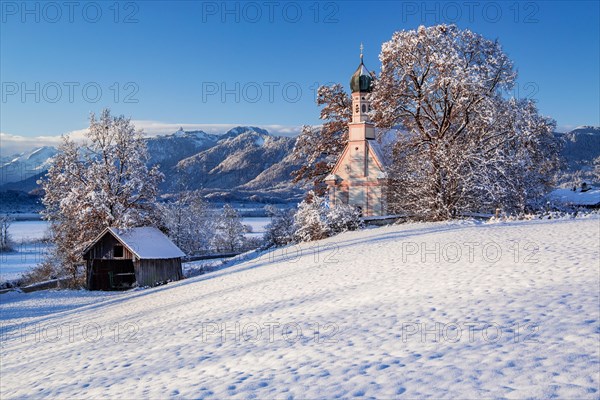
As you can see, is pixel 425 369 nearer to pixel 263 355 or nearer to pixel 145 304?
pixel 263 355

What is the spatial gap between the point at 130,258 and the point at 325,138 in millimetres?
19113

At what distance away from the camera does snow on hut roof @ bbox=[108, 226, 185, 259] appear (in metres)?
34.4

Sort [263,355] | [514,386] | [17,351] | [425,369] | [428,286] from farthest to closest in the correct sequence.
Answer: [17,351] → [428,286] → [263,355] → [425,369] → [514,386]

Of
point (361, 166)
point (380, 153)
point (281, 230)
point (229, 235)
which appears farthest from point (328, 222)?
point (229, 235)

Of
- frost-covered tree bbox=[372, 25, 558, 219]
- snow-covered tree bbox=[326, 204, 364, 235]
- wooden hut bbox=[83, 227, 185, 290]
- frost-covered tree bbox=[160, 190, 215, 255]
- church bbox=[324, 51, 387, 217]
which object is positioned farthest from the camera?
frost-covered tree bbox=[160, 190, 215, 255]

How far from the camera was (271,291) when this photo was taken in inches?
709

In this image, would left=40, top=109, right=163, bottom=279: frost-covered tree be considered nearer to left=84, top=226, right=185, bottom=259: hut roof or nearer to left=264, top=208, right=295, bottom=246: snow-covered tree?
left=84, top=226, right=185, bottom=259: hut roof

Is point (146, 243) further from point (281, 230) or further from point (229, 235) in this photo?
point (229, 235)

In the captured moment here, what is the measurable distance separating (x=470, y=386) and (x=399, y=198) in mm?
29496

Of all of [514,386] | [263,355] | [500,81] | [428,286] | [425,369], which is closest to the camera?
[514,386]

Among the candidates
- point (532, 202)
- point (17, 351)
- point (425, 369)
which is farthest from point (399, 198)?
point (425, 369)

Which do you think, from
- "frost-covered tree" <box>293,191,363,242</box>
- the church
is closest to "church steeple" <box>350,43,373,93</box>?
the church

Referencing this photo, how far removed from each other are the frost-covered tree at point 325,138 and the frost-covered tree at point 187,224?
13515 mm

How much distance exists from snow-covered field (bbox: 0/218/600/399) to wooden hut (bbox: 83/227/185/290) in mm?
11429
